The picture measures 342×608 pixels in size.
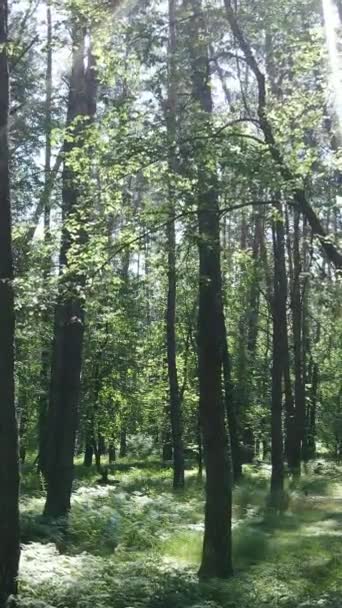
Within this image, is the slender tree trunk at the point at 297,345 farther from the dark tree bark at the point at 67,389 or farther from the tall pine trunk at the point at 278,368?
the dark tree bark at the point at 67,389

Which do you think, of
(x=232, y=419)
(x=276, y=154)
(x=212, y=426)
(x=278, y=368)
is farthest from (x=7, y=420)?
(x=232, y=419)

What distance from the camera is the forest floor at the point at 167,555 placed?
7.04 m

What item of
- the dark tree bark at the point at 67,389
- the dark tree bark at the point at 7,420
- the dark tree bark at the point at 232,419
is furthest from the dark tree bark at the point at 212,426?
the dark tree bark at the point at 232,419

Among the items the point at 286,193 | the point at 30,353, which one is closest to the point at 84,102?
the point at 286,193

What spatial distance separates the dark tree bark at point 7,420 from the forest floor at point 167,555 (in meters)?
0.31

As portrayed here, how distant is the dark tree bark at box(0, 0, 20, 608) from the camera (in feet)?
21.5

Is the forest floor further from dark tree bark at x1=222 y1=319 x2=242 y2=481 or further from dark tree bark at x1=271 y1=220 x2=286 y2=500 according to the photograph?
dark tree bark at x1=222 y1=319 x2=242 y2=481

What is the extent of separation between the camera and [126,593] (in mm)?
7098

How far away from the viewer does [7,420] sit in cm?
664

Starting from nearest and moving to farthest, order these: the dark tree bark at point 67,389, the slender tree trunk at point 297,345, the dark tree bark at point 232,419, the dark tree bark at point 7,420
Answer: the dark tree bark at point 7,420 → the dark tree bark at point 67,389 → the dark tree bark at point 232,419 → the slender tree trunk at point 297,345

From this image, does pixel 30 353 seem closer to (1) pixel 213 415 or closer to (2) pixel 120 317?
(2) pixel 120 317

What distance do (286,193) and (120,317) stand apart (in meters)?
15.8

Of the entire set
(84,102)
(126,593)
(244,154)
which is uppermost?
(84,102)

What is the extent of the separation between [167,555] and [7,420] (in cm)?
408
